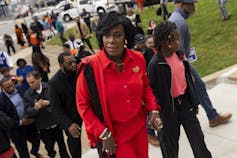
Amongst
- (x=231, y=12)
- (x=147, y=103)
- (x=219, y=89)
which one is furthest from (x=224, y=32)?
(x=147, y=103)

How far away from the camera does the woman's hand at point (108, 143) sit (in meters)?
2.86

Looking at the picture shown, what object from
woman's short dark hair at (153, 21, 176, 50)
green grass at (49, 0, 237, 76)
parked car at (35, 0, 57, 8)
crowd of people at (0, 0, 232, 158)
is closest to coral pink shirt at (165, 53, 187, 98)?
crowd of people at (0, 0, 232, 158)

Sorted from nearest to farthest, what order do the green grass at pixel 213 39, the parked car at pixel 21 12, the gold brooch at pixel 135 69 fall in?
the gold brooch at pixel 135 69, the green grass at pixel 213 39, the parked car at pixel 21 12

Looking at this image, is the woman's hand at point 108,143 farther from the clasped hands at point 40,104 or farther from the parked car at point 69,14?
the parked car at point 69,14

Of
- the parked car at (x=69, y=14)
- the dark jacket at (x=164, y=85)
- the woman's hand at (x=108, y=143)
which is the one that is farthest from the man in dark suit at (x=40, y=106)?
the parked car at (x=69, y=14)

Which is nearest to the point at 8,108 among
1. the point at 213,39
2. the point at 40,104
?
the point at 40,104

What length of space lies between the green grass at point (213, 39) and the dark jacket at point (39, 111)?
4483mm

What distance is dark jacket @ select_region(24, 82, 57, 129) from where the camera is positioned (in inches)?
189

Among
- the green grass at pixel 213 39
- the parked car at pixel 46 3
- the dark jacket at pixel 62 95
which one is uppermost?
the dark jacket at pixel 62 95

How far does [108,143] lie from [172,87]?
3.77ft

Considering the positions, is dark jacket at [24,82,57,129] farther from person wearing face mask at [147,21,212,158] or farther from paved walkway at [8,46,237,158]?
person wearing face mask at [147,21,212,158]

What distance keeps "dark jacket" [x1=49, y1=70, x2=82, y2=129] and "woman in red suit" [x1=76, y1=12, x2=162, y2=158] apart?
1.21 metres

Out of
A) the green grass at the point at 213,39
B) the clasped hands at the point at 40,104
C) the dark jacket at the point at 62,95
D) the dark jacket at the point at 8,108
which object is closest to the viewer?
the dark jacket at the point at 62,95

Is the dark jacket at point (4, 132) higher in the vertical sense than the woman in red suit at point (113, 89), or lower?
lower
